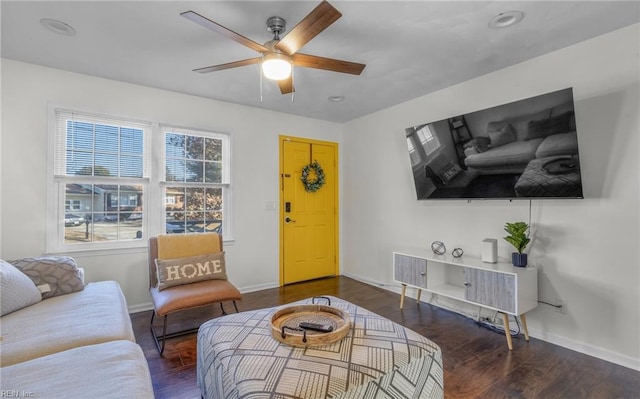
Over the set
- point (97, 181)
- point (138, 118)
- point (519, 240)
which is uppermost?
point (138, 118)

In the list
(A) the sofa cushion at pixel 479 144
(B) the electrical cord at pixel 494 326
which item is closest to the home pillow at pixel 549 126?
(A) the sofa cushion at pixel 479 144

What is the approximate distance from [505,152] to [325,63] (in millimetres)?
1686

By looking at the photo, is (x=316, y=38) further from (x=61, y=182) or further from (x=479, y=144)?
(x=61, y=182)

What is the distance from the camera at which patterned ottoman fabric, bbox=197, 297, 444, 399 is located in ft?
3.95

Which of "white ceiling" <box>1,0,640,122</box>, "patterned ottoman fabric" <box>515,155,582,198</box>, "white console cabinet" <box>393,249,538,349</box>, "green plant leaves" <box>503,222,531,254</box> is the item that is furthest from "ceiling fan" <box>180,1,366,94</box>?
"white console cabinet" <box>393,249,538,349</box>

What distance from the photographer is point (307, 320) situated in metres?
1.73

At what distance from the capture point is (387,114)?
13.5 ft

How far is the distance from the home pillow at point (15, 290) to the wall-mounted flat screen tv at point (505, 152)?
3.44 meters

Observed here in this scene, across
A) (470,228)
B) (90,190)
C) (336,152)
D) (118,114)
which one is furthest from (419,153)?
(90,190)

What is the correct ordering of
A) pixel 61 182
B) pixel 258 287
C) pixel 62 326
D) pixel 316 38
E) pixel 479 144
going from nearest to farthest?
pixel 62 326, pixel 316 38, pixel 479 144, pixel 61 182, pixel 258 287

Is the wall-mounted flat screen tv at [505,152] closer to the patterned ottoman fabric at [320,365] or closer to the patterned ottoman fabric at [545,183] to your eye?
the patterned ottoman fabric at [545,183]

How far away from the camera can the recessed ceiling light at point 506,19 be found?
6.75ft

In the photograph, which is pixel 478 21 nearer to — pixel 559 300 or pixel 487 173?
pixel 487 173

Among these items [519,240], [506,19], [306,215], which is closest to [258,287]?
[306,215]
